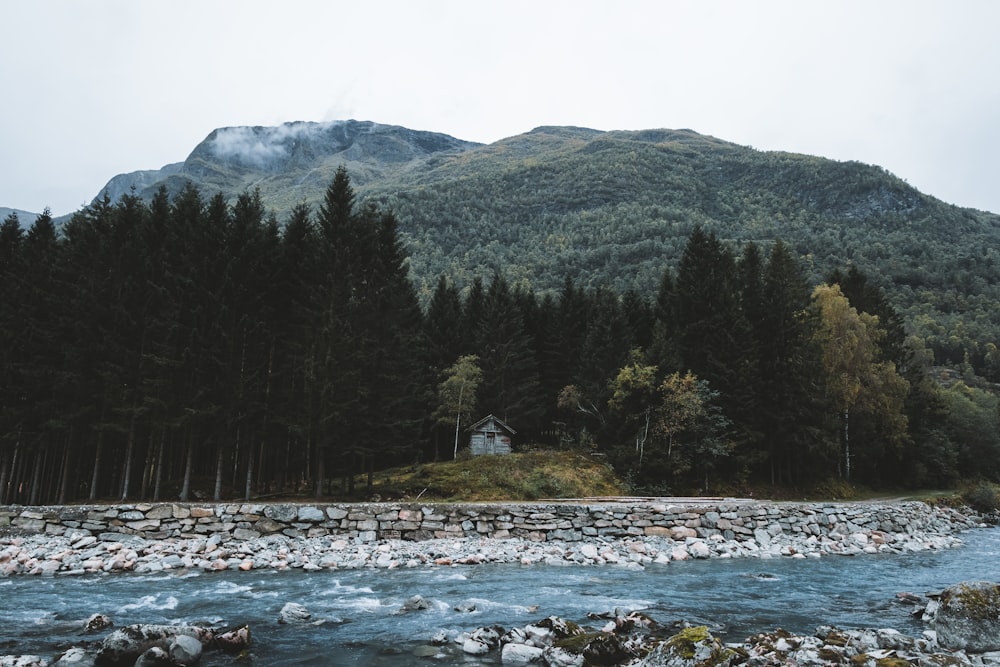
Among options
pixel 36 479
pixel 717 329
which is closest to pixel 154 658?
pixel 36 479

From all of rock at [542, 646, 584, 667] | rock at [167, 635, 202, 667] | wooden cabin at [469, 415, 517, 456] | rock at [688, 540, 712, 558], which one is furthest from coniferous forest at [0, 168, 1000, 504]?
rock at [542, 646, 584, 667]

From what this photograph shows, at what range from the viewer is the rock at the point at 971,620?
9672 mm

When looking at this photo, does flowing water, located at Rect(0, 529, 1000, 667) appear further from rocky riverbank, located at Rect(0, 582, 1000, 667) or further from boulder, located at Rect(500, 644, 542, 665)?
rocky riverbank, located at Rect(0, 582, 1000, 667)

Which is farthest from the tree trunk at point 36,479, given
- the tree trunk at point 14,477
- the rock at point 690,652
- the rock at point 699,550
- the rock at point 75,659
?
the rock at point 690,652

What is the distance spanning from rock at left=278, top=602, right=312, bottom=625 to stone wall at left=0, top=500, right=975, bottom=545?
31.4 ft

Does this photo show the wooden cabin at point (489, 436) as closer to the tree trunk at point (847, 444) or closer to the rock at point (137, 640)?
the tree trunk at point (847, 444)

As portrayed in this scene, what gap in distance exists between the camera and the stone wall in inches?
813

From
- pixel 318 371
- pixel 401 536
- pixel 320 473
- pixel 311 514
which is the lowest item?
pixel 401 536

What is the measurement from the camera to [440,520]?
22391mm

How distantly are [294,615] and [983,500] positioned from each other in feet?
169

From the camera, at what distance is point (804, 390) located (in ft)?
132

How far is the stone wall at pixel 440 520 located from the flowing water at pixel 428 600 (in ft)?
13.9

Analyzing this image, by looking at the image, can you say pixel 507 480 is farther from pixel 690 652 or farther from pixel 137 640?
pixel 690 652

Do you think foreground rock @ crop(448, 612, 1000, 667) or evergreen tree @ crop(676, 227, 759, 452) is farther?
evergreen tree @ crop(676, 227, 759, 452)
